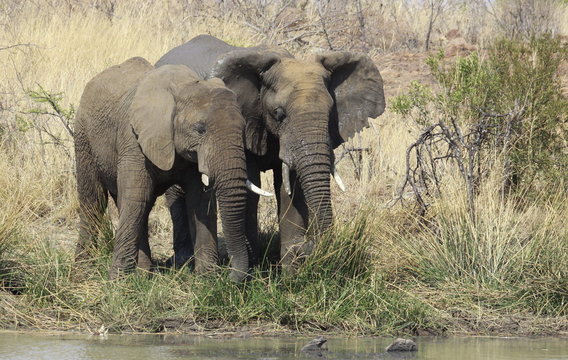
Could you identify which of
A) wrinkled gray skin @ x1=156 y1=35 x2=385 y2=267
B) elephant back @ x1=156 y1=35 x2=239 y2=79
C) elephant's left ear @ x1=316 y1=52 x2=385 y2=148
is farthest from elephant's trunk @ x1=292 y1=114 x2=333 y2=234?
elephant back @ x1=156 y1=35 x2=239 y2=79

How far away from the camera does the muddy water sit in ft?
25.7

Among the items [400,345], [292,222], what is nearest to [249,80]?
[292,222]

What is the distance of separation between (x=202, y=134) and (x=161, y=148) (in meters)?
0.41

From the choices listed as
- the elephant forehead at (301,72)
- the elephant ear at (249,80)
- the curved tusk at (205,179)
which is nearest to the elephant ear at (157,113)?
the curved tusk at (205,179)

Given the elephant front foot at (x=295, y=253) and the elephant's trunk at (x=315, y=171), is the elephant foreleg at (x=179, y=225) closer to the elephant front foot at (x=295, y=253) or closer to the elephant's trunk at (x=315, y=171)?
the elephant front foot at (x=295, y=253)

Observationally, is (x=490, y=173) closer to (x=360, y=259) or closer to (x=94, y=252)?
(x=360, y=259)

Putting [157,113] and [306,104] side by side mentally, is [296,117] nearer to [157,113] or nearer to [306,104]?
[306,104]

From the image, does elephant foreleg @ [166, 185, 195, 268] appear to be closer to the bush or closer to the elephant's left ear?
the elephant's left ear

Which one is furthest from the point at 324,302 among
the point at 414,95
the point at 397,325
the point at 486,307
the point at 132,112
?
the point at 414,95

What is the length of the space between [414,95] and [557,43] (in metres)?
1.60

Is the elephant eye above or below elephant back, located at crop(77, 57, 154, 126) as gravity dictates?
below

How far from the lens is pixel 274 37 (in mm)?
20750

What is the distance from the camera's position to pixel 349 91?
10852 millimetres

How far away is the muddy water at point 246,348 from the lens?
784cm
